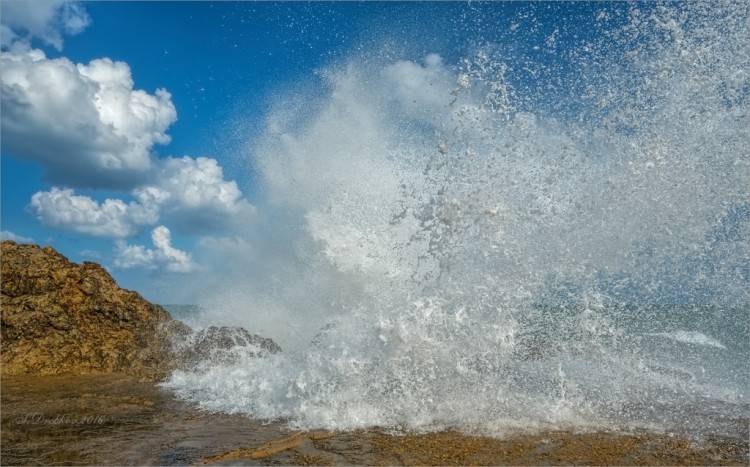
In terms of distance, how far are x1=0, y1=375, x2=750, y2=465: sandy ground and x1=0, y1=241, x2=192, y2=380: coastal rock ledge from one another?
3312mm

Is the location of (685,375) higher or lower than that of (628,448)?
higher

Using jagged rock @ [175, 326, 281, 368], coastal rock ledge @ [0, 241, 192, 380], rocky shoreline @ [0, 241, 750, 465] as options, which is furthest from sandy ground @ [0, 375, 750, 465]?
jagged rock @ [175, 326, 281, 368]

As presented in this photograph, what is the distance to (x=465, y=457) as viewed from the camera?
173 inches

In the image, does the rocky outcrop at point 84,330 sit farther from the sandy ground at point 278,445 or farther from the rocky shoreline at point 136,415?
Result: the sandy ground at point 278,445

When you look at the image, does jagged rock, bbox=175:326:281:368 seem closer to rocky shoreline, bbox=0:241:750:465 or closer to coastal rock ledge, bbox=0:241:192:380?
rocky shoreline, bbox=0:241:750:465

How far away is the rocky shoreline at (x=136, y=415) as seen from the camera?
445cm

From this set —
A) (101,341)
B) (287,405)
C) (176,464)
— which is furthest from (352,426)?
(101,341)

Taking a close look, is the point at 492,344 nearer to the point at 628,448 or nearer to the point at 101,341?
the point at 628,448

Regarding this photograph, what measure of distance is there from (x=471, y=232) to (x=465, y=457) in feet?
12.4

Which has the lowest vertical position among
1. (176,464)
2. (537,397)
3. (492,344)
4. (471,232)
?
(176,464)

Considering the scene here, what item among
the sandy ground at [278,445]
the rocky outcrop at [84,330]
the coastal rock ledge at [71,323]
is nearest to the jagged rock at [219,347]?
the rocky outcrop at [84,330]

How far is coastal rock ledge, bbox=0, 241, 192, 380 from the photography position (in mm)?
9164

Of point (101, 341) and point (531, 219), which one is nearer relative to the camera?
point (531, 219)

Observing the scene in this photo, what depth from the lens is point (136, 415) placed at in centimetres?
608
